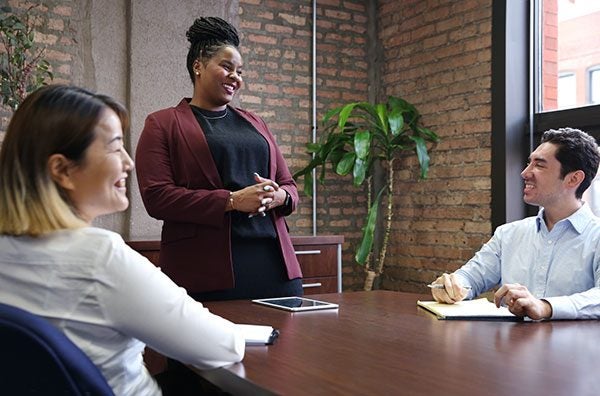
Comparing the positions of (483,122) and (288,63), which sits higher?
(288,63)

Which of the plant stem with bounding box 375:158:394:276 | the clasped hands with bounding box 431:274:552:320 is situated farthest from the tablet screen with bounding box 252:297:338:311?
the plant stem with bounding box 375:158:394:276

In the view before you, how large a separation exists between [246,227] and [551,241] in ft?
3.49

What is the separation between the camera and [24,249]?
121 cm

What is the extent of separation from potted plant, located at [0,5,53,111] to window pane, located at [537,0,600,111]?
2976mm

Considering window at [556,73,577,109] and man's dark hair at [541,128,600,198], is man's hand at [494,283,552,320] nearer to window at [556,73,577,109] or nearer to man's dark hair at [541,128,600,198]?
man's dark hair at [541,128,600,198]

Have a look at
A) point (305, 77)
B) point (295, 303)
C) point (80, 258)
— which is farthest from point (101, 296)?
point (305, 77)

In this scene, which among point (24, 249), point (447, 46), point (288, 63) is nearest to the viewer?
point (24, 249)

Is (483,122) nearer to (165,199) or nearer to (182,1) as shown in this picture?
(182,1)

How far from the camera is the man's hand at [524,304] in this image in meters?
1.88

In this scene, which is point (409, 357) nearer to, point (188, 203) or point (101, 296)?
point (101, 296)

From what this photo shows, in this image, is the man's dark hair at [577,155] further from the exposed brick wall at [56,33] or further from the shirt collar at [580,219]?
the exposed brick wall at [56,33]

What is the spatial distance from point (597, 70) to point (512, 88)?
0.52 meters

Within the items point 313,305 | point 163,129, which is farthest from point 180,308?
point 163,129

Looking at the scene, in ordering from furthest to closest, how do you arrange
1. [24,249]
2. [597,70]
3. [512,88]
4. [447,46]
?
[447,46] < [512,88] < [597,70] < [24,249]
